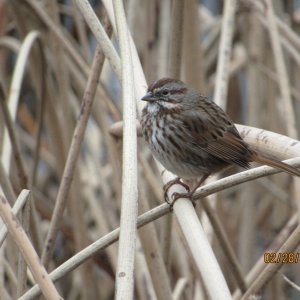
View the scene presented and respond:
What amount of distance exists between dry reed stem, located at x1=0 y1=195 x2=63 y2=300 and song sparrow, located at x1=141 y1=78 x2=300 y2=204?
97 centimetres

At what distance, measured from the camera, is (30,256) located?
5.84 ft

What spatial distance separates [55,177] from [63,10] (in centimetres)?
106

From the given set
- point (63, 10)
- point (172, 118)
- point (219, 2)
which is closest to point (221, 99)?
point (172, 118)

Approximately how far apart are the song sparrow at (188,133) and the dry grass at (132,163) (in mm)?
103

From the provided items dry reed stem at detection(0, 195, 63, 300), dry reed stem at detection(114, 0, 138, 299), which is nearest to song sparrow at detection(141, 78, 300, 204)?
dry reed stem at detection(114, 0, 138, 299)

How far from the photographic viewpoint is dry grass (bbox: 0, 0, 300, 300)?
6.84 ft

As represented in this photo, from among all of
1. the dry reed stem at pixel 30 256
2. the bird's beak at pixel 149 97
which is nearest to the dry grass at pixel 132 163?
the dry reed stem at pixel 30 256

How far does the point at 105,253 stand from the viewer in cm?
397

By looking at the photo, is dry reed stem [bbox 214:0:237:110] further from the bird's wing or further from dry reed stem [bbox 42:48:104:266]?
dry reed stem [bbox 42:48:104:266]

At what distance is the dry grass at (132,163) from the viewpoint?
2.08m

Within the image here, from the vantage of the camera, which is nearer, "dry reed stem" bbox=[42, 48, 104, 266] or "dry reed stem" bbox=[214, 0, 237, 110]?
"dry reed stem" bbox=[42, 48, 104, 266]

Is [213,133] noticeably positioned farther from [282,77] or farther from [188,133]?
[282,77]

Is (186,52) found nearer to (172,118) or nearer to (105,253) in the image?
(172,118)

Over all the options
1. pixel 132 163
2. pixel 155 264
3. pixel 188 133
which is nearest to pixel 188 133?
pixel 188 133
